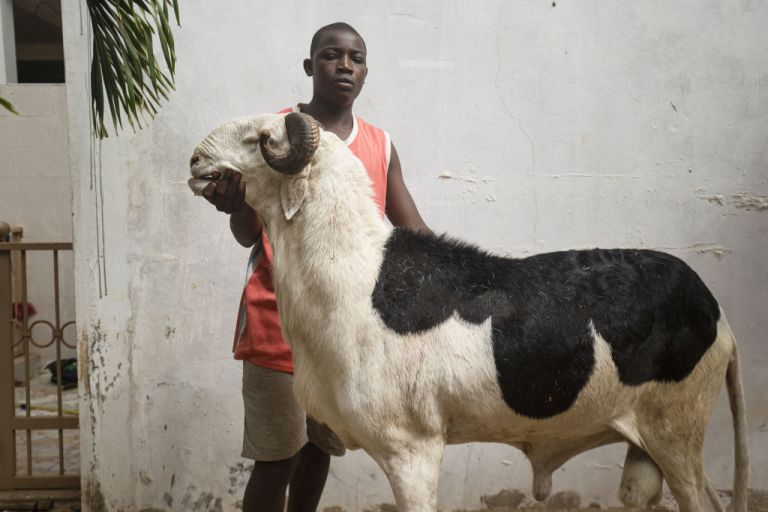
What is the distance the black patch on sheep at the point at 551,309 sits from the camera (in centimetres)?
228

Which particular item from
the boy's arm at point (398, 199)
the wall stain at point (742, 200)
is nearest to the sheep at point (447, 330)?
the boy's arm at point (398, 199)

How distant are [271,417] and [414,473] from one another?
75 cm

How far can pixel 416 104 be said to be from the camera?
13.5 feet

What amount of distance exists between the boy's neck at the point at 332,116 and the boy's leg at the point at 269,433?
98cm

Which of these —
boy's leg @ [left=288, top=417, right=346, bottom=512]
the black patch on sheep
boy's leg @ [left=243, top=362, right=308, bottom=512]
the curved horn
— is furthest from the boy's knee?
the curved horn

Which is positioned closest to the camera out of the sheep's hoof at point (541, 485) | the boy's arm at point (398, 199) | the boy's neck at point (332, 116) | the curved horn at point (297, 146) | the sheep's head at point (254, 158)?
the curved horn at point (297, 146)

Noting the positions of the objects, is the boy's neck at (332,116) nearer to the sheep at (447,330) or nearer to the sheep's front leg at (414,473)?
the sheep at (447,330)

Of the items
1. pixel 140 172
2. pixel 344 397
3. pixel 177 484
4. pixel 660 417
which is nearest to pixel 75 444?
pixel 177 484

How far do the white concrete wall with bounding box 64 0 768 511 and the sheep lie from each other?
1.77m

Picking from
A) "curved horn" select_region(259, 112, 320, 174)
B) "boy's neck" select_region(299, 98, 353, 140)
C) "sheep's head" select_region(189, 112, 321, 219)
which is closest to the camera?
"curved horn" select_region(259, 112, 320, 174)

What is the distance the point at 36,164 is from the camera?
8445mm

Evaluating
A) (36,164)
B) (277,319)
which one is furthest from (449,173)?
(36,164)

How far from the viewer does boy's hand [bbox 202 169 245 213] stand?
231cm

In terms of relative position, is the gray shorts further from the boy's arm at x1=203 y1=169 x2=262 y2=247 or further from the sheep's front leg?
the boy's arm at x1=203 y1=169 x2=262 y2=247
